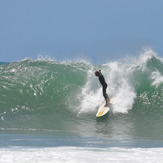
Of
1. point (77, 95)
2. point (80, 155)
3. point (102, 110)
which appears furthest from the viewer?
point (77, 95)

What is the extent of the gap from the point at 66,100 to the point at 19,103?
1810mm

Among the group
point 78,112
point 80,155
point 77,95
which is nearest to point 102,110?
point 78,112

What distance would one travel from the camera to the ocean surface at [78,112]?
7.34 metres

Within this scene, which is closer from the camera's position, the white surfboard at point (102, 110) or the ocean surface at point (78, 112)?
the ocean surface at point (78, 112)

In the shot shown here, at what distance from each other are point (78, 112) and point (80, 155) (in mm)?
5791

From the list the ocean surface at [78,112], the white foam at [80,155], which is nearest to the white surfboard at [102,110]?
the ocean surface at [78,112]

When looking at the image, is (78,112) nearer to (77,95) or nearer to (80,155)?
(77,95)

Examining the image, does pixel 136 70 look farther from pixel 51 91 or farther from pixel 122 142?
pixel 122 142

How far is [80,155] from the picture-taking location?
22.8 feet

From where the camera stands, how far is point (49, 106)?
13500 millimetres

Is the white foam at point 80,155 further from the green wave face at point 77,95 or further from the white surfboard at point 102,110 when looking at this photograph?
the white surfboard at point 102,110

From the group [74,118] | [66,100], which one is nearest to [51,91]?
[66,100]

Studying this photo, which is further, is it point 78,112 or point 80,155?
point 78,112

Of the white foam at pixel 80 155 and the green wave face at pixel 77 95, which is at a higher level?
the green wave face at pixel 77 95
